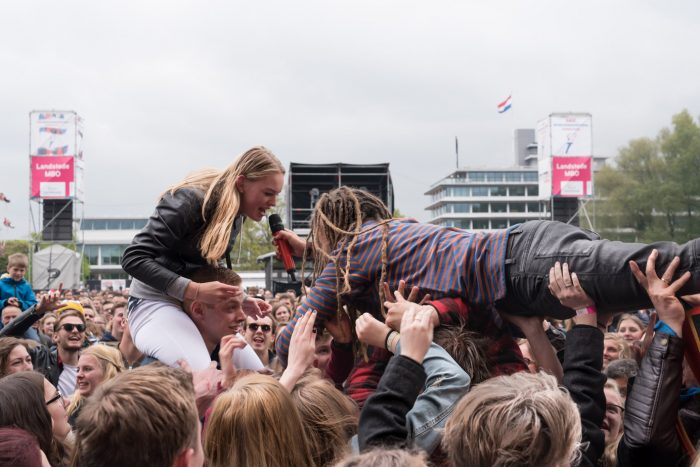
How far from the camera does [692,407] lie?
255cm

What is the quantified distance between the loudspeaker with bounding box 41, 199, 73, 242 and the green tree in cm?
3279

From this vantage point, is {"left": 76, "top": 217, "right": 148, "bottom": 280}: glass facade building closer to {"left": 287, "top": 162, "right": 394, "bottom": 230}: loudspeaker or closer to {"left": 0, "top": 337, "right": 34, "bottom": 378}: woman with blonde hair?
{"left": 287, "top": 162, "right": 394, "bottom": 230}: loudspeaker

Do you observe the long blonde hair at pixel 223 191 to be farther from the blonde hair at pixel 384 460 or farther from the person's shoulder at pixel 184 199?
the blonde hair at pixel 384 460

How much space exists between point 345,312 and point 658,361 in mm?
1241

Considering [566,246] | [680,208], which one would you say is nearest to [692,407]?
[566,246]

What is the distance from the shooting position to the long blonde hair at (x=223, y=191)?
3361mm

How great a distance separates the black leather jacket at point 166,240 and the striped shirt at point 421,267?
694 millimetres

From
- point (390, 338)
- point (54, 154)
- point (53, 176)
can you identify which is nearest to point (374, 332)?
point (390, 338)

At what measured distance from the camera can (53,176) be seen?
1113 inches

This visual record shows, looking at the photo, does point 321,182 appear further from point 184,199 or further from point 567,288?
point 567,288

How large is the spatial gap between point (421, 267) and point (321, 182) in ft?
53.6

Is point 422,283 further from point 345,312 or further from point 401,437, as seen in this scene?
point 401,437

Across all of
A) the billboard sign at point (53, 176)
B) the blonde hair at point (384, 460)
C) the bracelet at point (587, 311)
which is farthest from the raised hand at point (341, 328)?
the billboard sign at point (53, 176)

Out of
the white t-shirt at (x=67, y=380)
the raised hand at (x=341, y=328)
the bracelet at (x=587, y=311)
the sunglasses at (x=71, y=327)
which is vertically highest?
the bracelet at (x=587, y=311)
